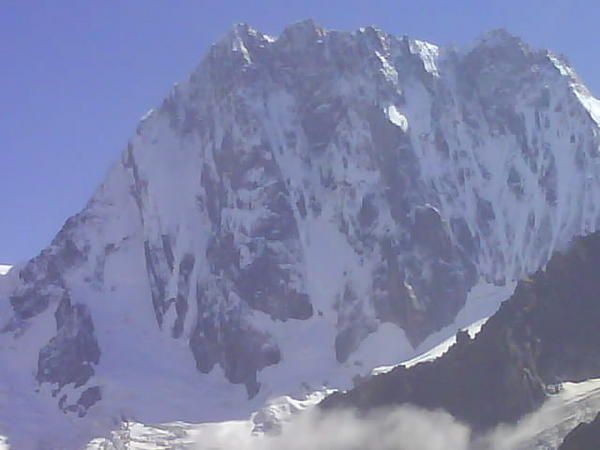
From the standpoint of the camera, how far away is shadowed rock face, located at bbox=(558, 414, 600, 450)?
4990 inches

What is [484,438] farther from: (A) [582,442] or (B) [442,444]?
(A) [582,442]

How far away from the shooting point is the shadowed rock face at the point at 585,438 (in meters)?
127

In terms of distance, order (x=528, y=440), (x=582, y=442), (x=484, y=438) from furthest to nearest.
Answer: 1. (x=484, y=438)
2. (x=528, y=440)
3. (x=582, y=442)

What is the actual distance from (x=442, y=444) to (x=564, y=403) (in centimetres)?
1768

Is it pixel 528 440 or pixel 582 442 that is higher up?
pixel 528 440

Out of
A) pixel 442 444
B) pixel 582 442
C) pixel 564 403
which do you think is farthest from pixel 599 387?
pixel 582 442

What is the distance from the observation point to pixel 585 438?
421 ft

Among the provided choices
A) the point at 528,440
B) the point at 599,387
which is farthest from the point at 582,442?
the point at 599,387

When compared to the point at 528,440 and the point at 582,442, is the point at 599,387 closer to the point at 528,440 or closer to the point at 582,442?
the point at 528,440

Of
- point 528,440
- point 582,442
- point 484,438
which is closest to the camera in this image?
point 582,442

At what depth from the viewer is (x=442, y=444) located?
199m

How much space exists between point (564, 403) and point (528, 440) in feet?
39.2

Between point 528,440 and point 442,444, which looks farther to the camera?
point 442,444

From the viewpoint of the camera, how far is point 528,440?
18488 centimetres
